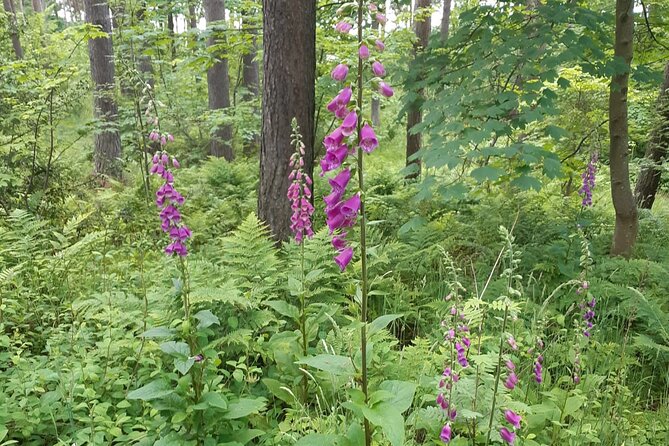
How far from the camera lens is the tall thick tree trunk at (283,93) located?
417 centimetres

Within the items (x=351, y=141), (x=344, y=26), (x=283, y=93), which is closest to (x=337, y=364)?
(x=351, y=141)

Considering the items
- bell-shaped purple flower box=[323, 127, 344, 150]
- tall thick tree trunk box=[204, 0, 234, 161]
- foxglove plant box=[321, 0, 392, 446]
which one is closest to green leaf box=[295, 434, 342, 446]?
foxglove plant box=[321, 0, 392, 446]

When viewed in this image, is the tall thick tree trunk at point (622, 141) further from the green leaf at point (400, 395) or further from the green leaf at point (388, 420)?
the green leaf at point (388, 420)

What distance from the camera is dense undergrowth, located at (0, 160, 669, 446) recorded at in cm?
206

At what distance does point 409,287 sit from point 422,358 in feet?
5.45

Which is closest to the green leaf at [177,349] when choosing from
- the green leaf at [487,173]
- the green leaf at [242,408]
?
the green leaf at [242,408]

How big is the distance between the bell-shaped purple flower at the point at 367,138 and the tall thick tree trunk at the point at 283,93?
2.90 metres

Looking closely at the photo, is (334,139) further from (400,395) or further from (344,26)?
(400,395)

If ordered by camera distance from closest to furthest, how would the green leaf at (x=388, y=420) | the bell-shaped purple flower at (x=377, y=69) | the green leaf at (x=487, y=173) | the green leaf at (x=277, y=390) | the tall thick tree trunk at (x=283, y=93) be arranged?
the green leaf at (x=388, y=420), the bell-shaped purple flower at (x=377, y=69), the green leaf at (x=277, y=390), the green leaf at (x=487, y=173), the tall thick tree trunk at (x=283, y=93)

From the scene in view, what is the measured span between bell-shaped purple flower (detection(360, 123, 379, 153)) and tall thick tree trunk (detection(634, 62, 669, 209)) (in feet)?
19.5

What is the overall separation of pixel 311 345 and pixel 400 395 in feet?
5.16

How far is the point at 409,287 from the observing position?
4469 millimetres

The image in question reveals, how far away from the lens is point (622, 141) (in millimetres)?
4676

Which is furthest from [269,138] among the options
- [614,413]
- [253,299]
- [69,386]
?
[614,413]
